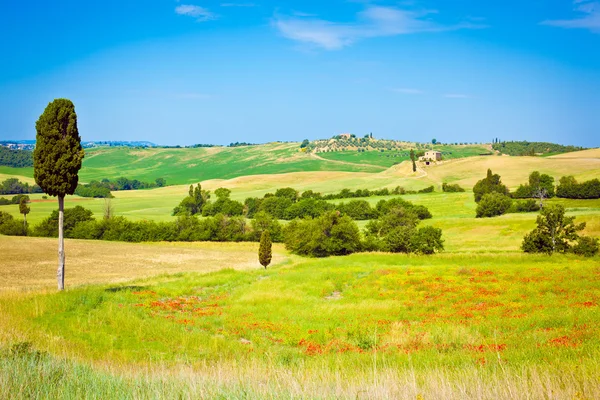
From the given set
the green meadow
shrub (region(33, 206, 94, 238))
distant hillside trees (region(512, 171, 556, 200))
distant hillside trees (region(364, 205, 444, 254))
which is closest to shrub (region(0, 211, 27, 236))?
shrub (region(33, 206, 94, 238))

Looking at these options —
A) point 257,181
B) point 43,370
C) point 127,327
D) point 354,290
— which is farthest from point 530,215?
point 257,181

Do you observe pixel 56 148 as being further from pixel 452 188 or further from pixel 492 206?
pixel 452 188

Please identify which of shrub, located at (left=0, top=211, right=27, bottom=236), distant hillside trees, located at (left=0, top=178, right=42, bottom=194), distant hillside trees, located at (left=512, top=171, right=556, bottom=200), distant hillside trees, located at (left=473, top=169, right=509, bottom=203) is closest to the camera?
shrub, located at (left=0, top=211, right=27, bottom=236)

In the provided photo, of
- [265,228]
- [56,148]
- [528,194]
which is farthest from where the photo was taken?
[528,194]

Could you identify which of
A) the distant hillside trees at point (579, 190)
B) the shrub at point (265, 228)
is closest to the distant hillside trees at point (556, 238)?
the shrub at point (265, 228)

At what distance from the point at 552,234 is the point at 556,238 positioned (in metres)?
0.59

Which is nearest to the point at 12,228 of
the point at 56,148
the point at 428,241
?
the point at 428,241

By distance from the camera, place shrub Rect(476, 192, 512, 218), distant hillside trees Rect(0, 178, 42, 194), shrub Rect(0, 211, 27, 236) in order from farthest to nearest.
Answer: distant hillside trees Rect(0, 178, 42, 194) < shrub Rect(476, 192, 512, 218) < shrub Rect(0, 211, 27, 236)

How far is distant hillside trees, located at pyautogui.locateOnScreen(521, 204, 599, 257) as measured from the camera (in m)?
48.7

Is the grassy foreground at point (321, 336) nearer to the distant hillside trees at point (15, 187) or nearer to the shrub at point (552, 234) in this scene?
the shrub at point (552, 234)

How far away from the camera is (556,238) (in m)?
50.1

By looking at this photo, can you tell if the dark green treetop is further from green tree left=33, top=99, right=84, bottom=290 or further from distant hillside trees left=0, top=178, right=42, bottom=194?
distant hillside trees left=0, top=178, right=42, bottom=194

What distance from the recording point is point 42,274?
50.8m

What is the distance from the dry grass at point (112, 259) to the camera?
1972 inches
